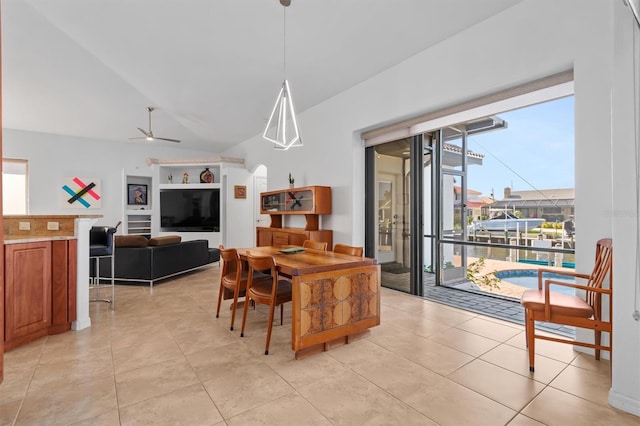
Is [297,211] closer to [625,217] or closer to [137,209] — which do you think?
[625,217]

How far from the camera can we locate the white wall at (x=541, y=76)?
187cm

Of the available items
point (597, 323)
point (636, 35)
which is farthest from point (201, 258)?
point (636, 35)

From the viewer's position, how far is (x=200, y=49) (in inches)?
147

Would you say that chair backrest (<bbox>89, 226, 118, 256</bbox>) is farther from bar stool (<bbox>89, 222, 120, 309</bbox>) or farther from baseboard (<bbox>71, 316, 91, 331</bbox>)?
baseboard (<bbox>71, 316, 91, 331</bbox>)

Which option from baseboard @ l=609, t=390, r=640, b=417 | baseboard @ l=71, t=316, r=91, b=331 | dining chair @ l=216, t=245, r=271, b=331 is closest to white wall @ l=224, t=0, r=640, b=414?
baseboard @ l=609, t=390, r=640, b=417

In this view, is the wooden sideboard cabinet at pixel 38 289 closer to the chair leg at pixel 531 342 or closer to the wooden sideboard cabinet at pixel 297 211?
the wooden sideboard cabinet at pixel 297 211

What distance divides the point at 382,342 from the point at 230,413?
1.44 metres

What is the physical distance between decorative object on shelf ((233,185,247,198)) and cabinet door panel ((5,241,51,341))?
500 centimetres

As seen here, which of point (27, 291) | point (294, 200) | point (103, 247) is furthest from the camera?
point (294, 200)

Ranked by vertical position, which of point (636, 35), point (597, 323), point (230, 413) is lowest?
point (230, 413)

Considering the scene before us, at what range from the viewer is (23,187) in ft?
23.0

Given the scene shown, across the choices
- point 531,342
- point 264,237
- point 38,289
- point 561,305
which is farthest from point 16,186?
point 561,305

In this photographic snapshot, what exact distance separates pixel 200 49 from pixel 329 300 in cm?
333

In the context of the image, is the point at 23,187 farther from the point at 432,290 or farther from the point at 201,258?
the point at 432,290
